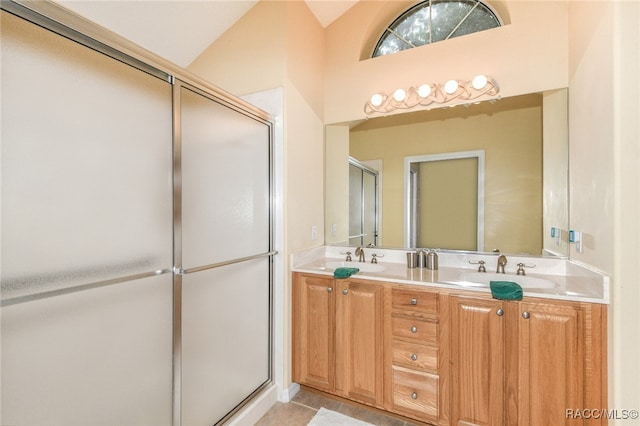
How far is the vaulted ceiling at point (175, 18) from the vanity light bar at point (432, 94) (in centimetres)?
93

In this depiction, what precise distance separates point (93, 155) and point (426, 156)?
205 centimetres

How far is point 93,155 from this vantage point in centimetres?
106

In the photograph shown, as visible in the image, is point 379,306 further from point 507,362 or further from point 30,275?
point 30,275

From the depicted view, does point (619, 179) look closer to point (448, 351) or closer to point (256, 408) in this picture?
point (448, 351)

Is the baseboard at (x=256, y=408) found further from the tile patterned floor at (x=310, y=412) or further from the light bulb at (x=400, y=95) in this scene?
the light bulb at (x=400, y=95)

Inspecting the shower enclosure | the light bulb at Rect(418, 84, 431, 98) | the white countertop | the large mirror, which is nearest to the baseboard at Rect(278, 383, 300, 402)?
the shower enclosure

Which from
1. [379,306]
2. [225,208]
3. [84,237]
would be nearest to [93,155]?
[84,237]

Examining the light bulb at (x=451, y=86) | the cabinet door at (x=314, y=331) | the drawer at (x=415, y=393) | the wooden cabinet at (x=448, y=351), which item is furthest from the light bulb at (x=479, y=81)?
the drawer at (x=415, y=393)

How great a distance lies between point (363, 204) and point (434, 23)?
4.93ft

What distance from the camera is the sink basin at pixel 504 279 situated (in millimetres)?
1666

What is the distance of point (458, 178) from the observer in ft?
6.95

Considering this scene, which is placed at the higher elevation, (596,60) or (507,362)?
(596,60)

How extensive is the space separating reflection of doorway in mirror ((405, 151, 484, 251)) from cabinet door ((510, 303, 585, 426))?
2.24 ft

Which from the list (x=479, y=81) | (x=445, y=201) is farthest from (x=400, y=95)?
(x=445, y=201)
